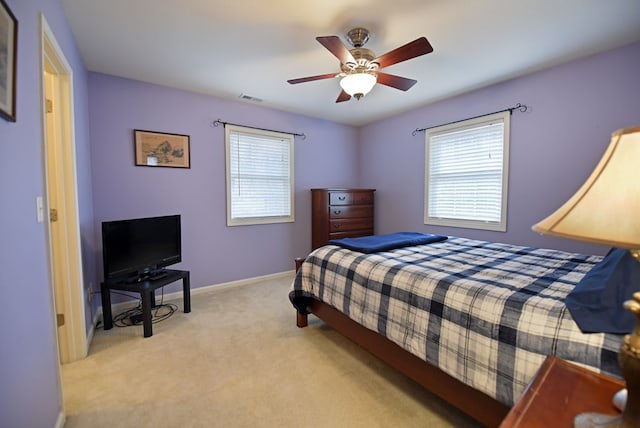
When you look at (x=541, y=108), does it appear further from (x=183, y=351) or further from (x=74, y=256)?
(x=74, y=256)

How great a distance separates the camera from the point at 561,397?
2.65 feet

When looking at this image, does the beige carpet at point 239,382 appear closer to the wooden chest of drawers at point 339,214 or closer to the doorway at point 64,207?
the doorway at point 64,207

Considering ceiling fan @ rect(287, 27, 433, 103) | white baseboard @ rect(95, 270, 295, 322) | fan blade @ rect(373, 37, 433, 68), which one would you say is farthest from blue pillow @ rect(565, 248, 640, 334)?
white baseboard @ rect(95, 270, 295, 322)

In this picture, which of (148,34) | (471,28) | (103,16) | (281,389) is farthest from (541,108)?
(103,16)

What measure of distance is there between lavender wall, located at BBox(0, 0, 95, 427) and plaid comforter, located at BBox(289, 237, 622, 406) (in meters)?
1.62

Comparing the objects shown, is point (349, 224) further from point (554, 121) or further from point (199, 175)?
point (554, 121)

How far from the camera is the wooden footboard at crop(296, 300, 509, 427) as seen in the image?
50.1 inches

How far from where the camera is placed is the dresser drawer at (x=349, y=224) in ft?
13.3

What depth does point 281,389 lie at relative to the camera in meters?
1.75

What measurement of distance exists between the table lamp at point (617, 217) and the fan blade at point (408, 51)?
137 centimetres

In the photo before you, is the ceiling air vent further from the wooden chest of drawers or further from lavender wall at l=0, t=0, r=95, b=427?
lavender wall at l=0, t=0, r=95, b=427

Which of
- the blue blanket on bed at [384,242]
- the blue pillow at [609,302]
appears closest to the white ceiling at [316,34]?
the blue blanket on bed at [384,242]

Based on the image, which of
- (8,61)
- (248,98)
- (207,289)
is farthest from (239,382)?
(248,98)

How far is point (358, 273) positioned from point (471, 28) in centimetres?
202
